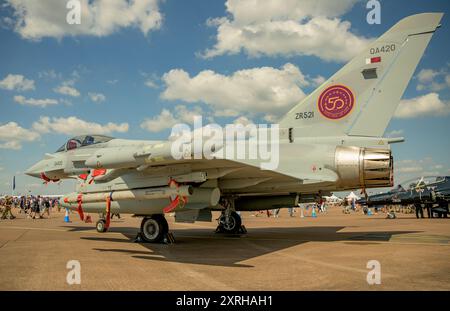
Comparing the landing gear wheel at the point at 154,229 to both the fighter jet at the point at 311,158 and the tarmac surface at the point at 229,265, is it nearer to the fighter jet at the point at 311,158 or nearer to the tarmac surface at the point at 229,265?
the fighter jet at the point at 311,158

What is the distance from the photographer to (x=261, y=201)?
13.0 metres

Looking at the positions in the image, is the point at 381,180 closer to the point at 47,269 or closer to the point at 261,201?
the point at 261,201

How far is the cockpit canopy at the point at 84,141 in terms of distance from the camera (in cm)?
1298

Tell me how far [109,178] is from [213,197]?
3.18 m

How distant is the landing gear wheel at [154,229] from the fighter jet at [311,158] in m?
0.03

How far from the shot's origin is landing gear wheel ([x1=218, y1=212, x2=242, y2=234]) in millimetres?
13539

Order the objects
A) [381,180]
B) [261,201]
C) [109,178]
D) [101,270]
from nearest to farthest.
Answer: [101,270] → [381,180] → [109,178] → [261,201]

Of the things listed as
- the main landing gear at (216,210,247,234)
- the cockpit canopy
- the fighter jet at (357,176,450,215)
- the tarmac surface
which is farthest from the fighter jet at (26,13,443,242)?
the fighter jet at (357,176,450,215)

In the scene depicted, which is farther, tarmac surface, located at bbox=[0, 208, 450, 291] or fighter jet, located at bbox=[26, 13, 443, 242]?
fighter jet, located at bbox=[26, 13, 443, 242]

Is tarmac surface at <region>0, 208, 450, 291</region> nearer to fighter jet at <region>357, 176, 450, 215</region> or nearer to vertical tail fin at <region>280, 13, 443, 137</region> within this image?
vertical tail fin at <region>280, 13, 443, 137</region>

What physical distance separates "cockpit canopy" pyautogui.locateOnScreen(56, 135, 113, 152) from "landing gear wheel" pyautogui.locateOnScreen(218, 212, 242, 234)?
17.3 feet

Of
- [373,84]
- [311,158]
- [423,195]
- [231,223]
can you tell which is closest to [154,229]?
[231,223]

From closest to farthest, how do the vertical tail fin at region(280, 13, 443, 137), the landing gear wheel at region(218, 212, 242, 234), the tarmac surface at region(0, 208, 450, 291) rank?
the tarmac surface at region(0, 208, 450, 291), the vertical tail fin at region(280, 13, 443, 137), the landing gear wheel at region(218, 212, 242, 234)
